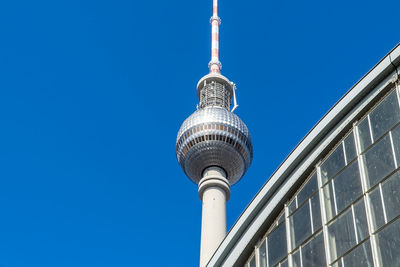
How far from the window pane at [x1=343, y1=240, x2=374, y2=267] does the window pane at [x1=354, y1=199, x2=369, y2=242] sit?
303 millimetres

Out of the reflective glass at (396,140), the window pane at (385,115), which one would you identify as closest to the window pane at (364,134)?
the window pane at (385,115)

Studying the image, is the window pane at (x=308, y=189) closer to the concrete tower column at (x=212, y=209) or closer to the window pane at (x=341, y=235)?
the window pane at (x=341, y=235)

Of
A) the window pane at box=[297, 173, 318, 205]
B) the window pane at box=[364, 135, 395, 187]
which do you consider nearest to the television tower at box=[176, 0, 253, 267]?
the window pane at box=[297, 173, 318, 205]

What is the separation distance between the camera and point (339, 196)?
20547 millimetres

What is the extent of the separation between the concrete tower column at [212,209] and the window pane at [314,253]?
119 feet

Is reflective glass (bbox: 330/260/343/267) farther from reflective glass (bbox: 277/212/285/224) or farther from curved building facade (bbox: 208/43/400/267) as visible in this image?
reflective glass (bbox: 277/212/285/224)

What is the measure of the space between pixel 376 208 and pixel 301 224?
369cm

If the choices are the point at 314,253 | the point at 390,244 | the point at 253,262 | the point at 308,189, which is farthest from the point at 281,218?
the point at 390,244

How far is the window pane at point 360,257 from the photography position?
711 inches

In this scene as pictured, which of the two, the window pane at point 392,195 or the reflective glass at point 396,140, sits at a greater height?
the reflective glass at point 396,140

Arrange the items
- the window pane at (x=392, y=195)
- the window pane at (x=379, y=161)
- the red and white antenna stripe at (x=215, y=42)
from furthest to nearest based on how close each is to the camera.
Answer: the red and white antenna stripe at (x=215, y=42) < the window pane at (x=379, y=161) < the window pane at (x=392, y=195)

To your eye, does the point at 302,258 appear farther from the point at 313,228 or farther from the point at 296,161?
the point at 296,161

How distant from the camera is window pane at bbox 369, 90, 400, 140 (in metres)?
19.7

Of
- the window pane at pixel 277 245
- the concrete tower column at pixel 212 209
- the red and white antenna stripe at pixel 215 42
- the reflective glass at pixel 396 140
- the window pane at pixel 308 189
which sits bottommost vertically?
the window pane at pixel 277 245
